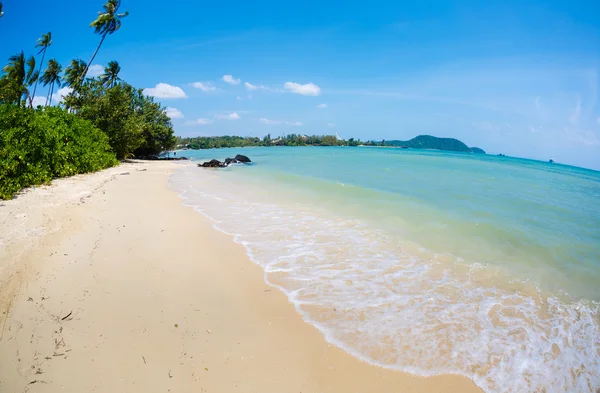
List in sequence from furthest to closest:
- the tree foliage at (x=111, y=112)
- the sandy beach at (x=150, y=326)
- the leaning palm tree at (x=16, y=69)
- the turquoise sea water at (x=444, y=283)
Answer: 1. the leaning palm tree at (x=16, y=69)
2. the tree foliage at (x=111, y=112)
3. the turquoise sea water at (x=444, y=283)
4. the sandy beach at (x=150, y=326)

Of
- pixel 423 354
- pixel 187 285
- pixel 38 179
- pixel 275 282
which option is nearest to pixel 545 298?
pixel 423 354

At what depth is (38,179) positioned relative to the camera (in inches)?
377

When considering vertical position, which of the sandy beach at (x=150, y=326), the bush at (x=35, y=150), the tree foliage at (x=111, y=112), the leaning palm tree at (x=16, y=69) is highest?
the leaning palm tree at (x=16, y=69)

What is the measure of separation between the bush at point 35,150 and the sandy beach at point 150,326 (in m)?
3.52

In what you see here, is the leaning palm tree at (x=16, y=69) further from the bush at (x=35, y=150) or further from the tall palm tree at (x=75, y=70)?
the bush at (x=35, y=150)

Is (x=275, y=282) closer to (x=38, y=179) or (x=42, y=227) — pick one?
(x=42, y=227)

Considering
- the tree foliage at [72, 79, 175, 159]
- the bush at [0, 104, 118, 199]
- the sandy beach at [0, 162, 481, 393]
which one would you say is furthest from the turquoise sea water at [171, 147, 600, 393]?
the tree foliage at [72, 79, 175, 159]

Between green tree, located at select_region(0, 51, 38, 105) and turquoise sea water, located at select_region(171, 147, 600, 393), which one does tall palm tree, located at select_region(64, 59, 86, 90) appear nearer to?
green tree, located at select_region(0, 51, 38, 105)

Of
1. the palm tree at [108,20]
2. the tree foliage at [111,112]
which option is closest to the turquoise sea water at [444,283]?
the tree foliage at [111,112]

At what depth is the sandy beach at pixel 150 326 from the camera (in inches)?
101

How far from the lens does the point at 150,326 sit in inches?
128

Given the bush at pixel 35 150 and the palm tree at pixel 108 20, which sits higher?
the palm tree at pixel 108 20

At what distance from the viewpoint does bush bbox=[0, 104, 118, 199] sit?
26.5 ft

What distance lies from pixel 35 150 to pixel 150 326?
34.3ft
